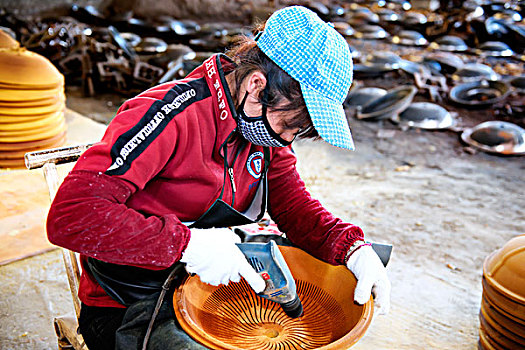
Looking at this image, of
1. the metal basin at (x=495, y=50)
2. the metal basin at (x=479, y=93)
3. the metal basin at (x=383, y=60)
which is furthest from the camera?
the metal basin at (x=495, y=50)

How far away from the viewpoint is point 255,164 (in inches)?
67.9

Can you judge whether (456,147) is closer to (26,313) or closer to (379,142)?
(379,142)

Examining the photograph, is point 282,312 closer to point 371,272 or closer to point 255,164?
point 371,272

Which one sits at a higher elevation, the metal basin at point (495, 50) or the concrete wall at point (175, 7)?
the concrete wall at point (175, 7)

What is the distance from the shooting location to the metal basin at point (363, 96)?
285 inches

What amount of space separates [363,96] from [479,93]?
1999mm

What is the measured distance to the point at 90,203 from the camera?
129 cm

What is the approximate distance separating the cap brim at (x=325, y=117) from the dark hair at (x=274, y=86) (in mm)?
42

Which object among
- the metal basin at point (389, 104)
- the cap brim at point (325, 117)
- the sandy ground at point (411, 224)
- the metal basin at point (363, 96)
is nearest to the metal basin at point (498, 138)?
the sandy ground at point (411, 224)

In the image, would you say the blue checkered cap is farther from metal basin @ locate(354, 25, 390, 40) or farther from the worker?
metal basin @ locate(354, 25, 390, 40)

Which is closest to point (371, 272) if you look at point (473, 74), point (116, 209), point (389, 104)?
point (116, 209)

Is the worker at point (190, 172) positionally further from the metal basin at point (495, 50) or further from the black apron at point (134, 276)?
the metal basin at point (495, 50)

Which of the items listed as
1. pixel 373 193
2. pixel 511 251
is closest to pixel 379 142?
pixel 373 193

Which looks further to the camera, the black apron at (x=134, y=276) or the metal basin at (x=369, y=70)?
the metal basin at (x=369, y=70)
